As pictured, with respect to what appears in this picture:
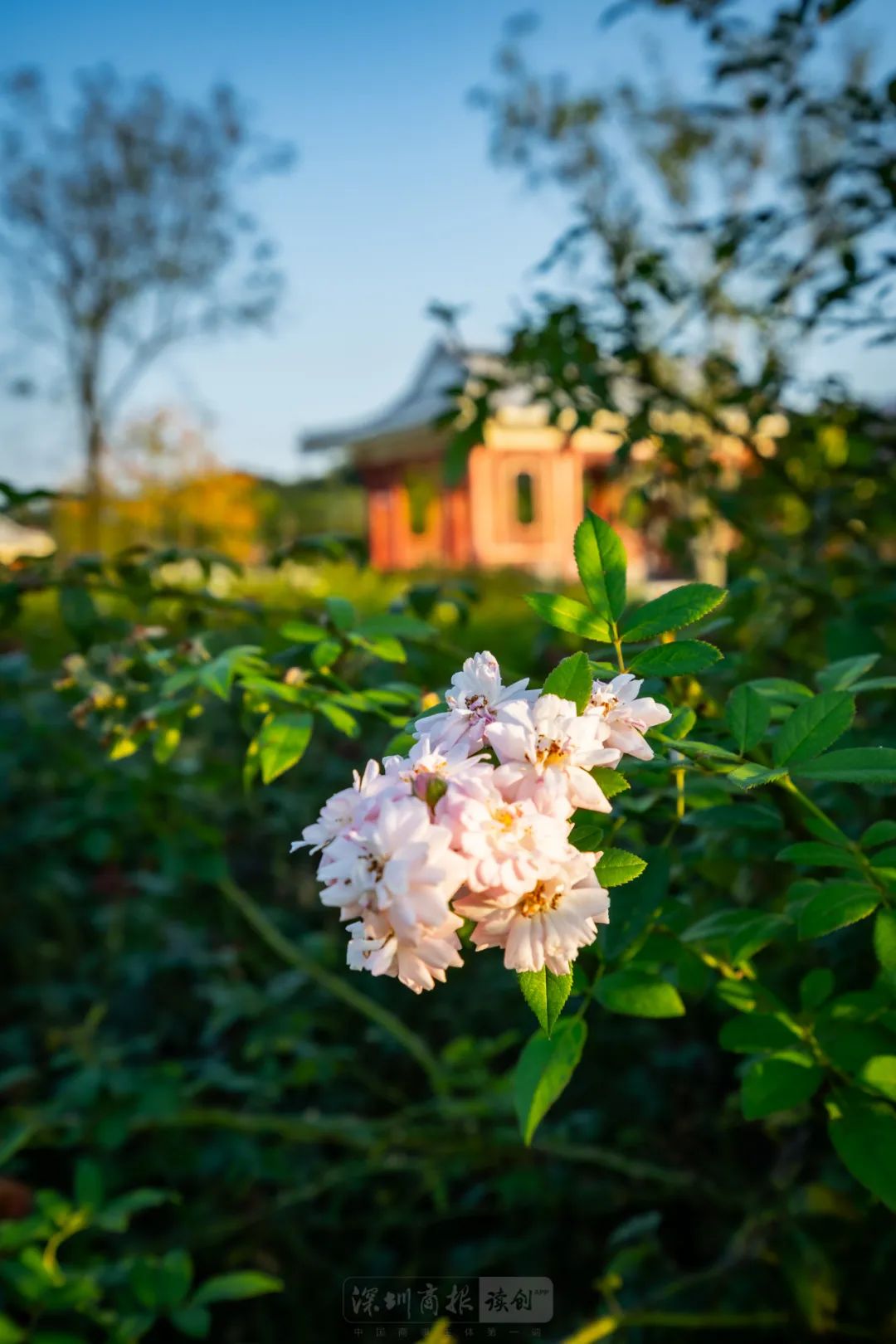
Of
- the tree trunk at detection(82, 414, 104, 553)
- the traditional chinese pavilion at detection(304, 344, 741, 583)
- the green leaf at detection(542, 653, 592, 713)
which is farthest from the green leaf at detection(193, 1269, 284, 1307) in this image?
the tree trunk at detection(82, 414, 104, 553)

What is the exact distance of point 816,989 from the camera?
1.01 metres

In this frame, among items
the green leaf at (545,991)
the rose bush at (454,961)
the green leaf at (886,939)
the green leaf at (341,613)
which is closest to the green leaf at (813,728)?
the rose bush at (454,961)

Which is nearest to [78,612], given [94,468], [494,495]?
[494,495]

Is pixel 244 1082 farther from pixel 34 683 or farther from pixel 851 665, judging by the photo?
pixel 851 665

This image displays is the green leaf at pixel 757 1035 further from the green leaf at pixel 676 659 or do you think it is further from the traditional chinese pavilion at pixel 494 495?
the traditional chinese pavilion at pixel 494 495

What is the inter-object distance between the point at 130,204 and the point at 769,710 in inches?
914

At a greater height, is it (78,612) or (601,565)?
(601,565)

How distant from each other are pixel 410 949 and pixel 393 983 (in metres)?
1.87

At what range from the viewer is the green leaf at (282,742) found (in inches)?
37.0

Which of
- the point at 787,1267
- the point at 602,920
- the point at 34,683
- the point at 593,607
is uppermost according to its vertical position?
the point at 593,607

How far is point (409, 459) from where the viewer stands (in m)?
18.9

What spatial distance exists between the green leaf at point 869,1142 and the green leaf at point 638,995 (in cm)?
14

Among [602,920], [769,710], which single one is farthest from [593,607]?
[602,920]

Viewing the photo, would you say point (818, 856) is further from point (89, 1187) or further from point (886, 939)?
point (89, 1187)
